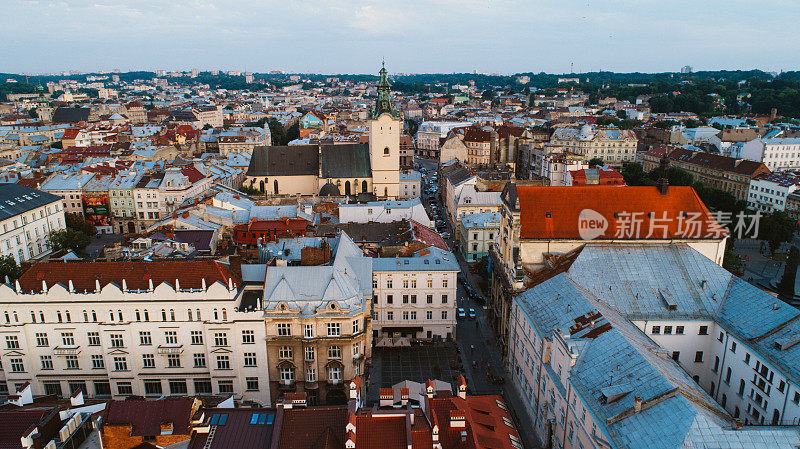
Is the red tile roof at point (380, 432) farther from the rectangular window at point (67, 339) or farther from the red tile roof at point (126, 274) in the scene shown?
the rectangular window at point (67, 339)

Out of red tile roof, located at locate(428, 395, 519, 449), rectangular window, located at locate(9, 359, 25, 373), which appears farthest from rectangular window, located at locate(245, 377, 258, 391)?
red tile roof, located at locate(428, 395, 519, 449)

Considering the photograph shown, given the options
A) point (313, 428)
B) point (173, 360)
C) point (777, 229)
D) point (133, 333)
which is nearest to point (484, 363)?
point (313, 428)

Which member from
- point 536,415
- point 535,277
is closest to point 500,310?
point 535,277

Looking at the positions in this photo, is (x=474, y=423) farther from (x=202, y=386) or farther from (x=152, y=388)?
(x=152, y=388)

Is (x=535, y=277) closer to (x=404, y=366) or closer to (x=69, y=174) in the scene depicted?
(x=404, y=366)

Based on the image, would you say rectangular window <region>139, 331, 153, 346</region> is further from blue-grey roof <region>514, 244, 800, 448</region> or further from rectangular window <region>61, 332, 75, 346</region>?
blue-grey roof <region>514, 244, 800, 448</region>

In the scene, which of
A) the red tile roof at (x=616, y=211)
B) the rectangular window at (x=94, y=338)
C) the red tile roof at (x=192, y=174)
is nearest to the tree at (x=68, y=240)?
the red tile roof at (x=192, y=174)
